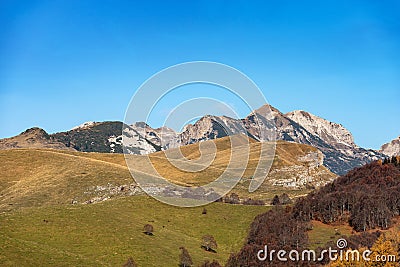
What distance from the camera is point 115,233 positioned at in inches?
4345

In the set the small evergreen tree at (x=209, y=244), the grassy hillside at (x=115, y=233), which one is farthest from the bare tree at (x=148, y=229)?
the small evergreen tree at (x=209, y=244)

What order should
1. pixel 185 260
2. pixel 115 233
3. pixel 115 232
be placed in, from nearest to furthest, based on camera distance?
1. pixel 185 260
2. pixel 115 233
3. pixel 115 232

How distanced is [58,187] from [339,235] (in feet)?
427

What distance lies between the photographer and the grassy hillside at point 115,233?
290ft

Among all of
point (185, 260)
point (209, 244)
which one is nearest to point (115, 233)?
point (185, 260)

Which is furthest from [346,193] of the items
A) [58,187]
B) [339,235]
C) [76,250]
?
[58,187]

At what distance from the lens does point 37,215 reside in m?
115

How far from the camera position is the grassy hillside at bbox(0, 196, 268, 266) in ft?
290
